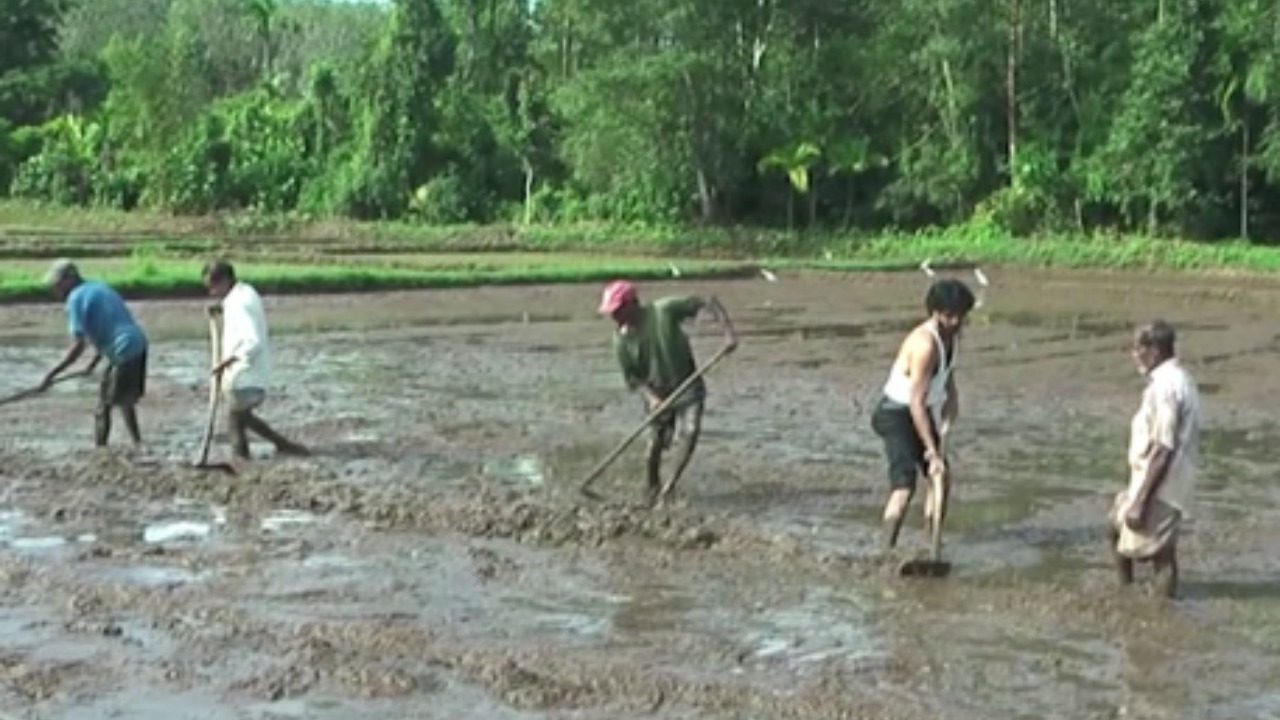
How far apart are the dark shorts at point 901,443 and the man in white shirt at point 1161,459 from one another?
1169mm

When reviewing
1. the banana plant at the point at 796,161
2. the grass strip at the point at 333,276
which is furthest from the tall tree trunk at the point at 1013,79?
the grass strip at the point at 333,276

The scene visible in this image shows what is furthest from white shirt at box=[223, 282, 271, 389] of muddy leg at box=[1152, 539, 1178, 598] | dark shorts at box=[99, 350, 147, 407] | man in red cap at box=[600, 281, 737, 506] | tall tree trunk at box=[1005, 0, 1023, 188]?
tall tree trunk at box=[1005, 0, 1023, 188]

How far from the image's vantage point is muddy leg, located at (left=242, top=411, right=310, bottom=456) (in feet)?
44.1

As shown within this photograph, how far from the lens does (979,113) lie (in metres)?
41.3

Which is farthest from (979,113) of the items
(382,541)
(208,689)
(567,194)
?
(208,689)

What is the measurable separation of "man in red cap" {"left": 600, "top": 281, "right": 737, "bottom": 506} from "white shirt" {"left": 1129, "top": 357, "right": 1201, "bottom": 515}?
10.5 ft

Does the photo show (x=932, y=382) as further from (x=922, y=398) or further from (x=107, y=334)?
(x=107, y=334)

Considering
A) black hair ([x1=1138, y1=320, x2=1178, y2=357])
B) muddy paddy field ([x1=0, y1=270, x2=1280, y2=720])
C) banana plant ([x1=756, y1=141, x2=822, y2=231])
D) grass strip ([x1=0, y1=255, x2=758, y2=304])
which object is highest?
banana plant ([x1=756, y1=141, x2=822, y2=231])

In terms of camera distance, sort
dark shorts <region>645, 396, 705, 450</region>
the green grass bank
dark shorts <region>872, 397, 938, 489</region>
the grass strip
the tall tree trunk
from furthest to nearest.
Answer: the tall tree trunk < the green grass bank < the grass strip < dark shorts <region>645, 396, 705, 450</region> < dark shorts <region>872, 397, 938, 489</region>

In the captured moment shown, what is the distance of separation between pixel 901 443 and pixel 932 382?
0.40 metres

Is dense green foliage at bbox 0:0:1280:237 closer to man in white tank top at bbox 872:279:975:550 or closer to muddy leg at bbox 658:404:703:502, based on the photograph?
muddy leg at bbox 658:404:703:502

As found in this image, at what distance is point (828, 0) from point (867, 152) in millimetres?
3719

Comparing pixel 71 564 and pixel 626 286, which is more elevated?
pixel 626 286

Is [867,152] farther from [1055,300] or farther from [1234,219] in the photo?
[1055,300]
